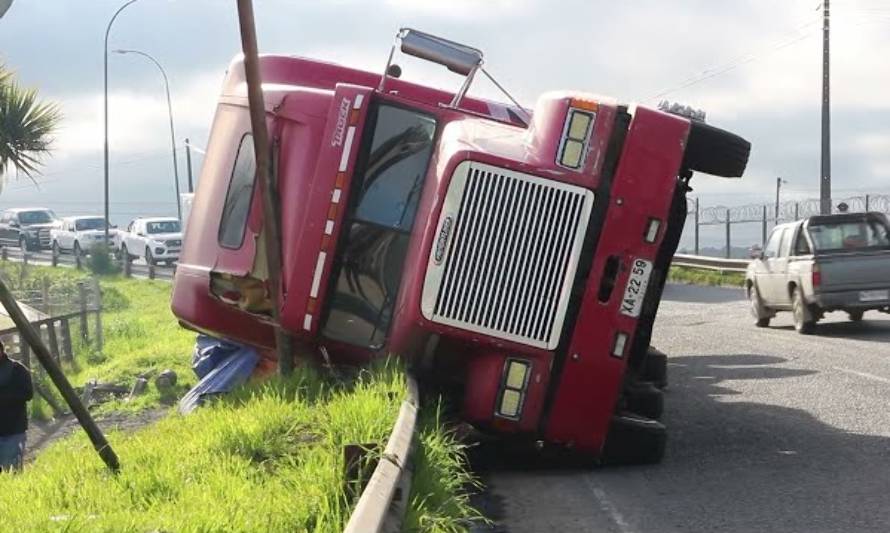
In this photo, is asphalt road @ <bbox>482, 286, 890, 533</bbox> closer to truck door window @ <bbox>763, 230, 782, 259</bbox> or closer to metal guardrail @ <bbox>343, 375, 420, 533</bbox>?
metal guardrail @ <bbox>343, 375, 420, 533</bbox>

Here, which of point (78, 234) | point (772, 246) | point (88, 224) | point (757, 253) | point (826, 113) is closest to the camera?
point (772, 246)

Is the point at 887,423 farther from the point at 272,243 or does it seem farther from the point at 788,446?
the point at 272,243

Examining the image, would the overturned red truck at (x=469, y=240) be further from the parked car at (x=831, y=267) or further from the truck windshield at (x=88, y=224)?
the truck windshield at (x=88, y=224)

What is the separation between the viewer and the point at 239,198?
10.8 meters

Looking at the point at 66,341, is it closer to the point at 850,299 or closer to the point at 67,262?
the point at 850,299

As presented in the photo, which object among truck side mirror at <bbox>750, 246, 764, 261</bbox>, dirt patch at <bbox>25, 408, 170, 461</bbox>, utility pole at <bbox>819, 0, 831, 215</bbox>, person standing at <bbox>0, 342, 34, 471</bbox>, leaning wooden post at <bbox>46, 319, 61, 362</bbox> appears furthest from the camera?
utility pole at <bbox>819, 0, 831, 215</bbox>

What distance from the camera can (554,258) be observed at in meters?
8.98

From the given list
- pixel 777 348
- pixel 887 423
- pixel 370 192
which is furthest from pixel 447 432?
pixel 777 348

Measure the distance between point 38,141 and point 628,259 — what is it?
59.4ft

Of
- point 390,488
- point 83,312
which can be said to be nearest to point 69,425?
point 83,312

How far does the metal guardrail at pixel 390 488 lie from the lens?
4938 millimetres

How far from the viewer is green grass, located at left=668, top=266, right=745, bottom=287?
36.9 meters

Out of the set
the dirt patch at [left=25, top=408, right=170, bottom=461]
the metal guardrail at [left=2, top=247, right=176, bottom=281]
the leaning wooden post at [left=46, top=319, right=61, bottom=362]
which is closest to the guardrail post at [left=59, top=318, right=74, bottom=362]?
the leaning wooden post at [left=46, top=319, right=61, bottom=362]

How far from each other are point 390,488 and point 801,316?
15.7 m
